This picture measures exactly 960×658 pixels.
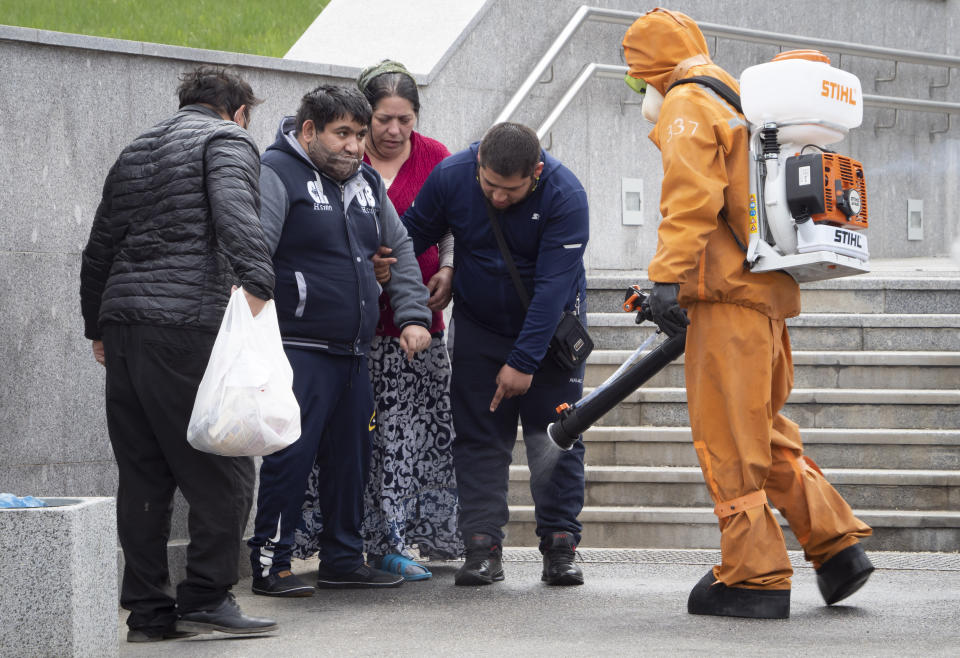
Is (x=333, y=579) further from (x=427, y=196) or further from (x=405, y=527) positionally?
(x=427, y=196)

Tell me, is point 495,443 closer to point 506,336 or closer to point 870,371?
point 506,336

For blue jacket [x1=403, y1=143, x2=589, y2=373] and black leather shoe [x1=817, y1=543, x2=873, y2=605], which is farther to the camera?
blue jacket [x1=403, y1=143, x2=589, y2=373]

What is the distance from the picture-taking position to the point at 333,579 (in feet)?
17.3

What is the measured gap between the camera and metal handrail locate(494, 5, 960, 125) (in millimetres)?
8242

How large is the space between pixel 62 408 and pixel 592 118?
5.10 metres

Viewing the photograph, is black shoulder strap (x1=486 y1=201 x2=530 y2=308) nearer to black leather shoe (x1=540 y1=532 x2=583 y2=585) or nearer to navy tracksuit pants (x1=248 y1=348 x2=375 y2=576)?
navy tracksuit pants (x1=248 y1=348 x2=375 y2=576)

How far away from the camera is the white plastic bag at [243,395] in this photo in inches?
155

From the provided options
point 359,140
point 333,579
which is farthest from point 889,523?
point 359,140

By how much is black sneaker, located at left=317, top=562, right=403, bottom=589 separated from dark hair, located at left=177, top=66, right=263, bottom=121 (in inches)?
74.6

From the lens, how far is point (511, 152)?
5055 millimetres

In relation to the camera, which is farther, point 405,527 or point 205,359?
point 405,527

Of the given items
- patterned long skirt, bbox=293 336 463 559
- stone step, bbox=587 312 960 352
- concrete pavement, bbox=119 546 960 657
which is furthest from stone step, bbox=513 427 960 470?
patterned long skirt, bbox=293 336 463 559

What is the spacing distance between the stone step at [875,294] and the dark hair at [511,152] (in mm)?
2676

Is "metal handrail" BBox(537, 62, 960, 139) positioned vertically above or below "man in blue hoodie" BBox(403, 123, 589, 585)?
above
